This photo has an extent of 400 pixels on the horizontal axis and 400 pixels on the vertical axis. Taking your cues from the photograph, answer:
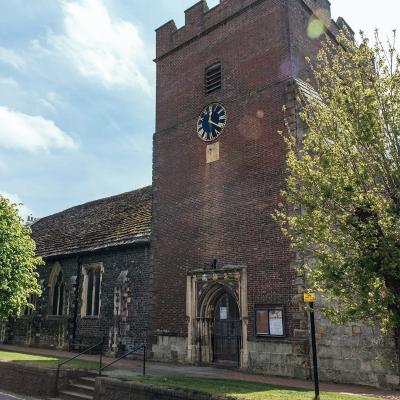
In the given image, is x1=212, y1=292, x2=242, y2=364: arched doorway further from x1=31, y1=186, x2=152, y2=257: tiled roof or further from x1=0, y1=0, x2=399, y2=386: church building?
x1=31, y1=186, x2=152, y2=257: tiled roof

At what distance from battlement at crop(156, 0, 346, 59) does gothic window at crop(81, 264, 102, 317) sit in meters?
10.6

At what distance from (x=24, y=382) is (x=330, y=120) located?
1114 centimetres

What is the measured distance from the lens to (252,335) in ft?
45.7

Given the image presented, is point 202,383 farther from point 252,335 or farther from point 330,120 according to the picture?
point 330,120

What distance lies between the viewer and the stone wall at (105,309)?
1814cm

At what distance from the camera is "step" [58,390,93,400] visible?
11.4 m

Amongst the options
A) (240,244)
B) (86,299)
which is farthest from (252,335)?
(86,299)

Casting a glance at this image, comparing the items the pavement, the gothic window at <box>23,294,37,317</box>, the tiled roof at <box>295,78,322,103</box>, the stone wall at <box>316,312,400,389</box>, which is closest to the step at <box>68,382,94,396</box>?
the pavement

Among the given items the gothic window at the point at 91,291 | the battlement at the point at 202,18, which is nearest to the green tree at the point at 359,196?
the battlement at the point at 202,18

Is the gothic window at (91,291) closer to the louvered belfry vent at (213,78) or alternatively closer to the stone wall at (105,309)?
the stone wall at (105,309)

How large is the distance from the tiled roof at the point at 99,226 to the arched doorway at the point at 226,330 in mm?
4665

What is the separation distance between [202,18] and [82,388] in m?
14.7

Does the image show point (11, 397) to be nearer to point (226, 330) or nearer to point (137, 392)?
point (137, 392)

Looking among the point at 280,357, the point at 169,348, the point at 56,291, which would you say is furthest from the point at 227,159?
the point at 56,291
